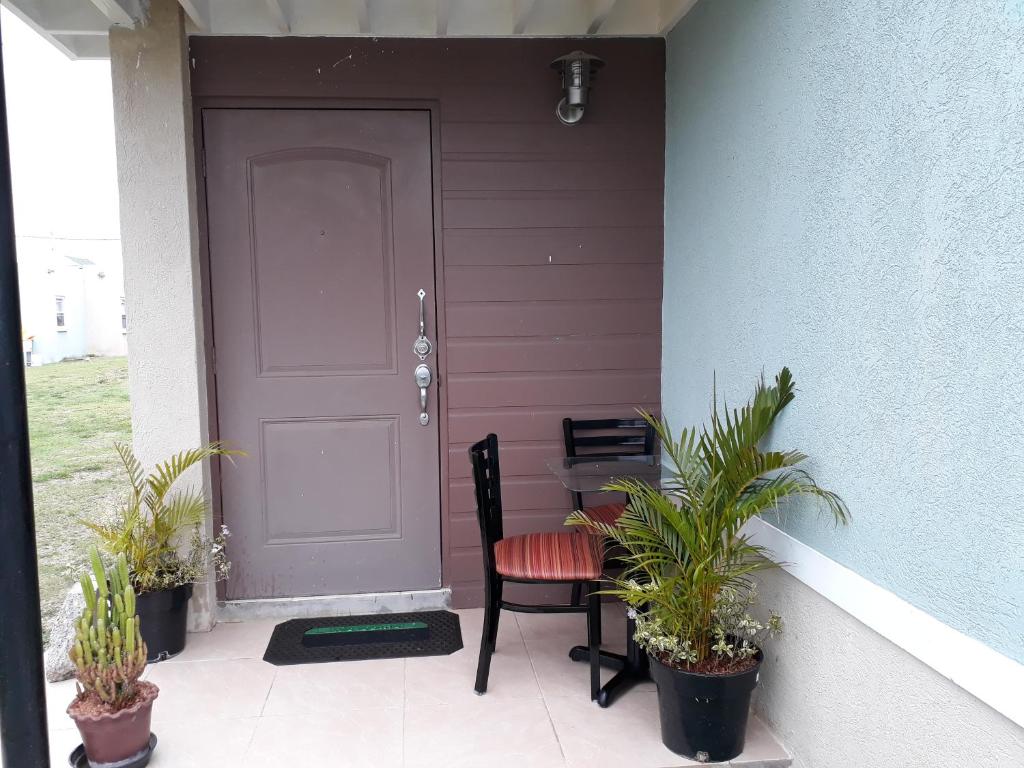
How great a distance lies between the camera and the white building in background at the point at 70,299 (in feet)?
26.5

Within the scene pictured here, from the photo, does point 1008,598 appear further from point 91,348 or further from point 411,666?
point 91,348

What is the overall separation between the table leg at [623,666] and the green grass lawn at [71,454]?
208 cm

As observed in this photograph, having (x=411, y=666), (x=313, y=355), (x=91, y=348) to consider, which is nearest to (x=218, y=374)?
(x=313, y=355)

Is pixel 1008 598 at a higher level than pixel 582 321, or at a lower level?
lower

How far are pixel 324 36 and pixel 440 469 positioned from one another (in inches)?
79.4

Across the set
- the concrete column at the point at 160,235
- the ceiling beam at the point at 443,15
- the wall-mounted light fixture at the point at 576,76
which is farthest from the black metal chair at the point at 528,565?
the ceiling beam at the point at 443,15

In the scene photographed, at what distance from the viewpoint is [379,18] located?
3.28 m

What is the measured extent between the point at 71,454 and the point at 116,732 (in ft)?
17.3

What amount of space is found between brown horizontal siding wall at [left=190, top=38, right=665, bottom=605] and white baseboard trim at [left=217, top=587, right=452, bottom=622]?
143mm

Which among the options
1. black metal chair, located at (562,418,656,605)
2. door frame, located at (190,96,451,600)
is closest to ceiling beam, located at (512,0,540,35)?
door frame, located at (190,96,451,600)

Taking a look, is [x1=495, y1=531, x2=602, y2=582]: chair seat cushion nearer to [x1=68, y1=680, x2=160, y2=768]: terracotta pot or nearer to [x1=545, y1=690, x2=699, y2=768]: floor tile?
[x1=545, y1=690, x2=699, y2=768]: floor tile

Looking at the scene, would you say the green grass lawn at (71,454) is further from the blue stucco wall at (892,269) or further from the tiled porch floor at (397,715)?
the blue stucco wall at (892,269)

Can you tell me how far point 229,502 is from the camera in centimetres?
348

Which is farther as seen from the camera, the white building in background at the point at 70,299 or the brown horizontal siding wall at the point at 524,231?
the white building in background at the point at 70,299
